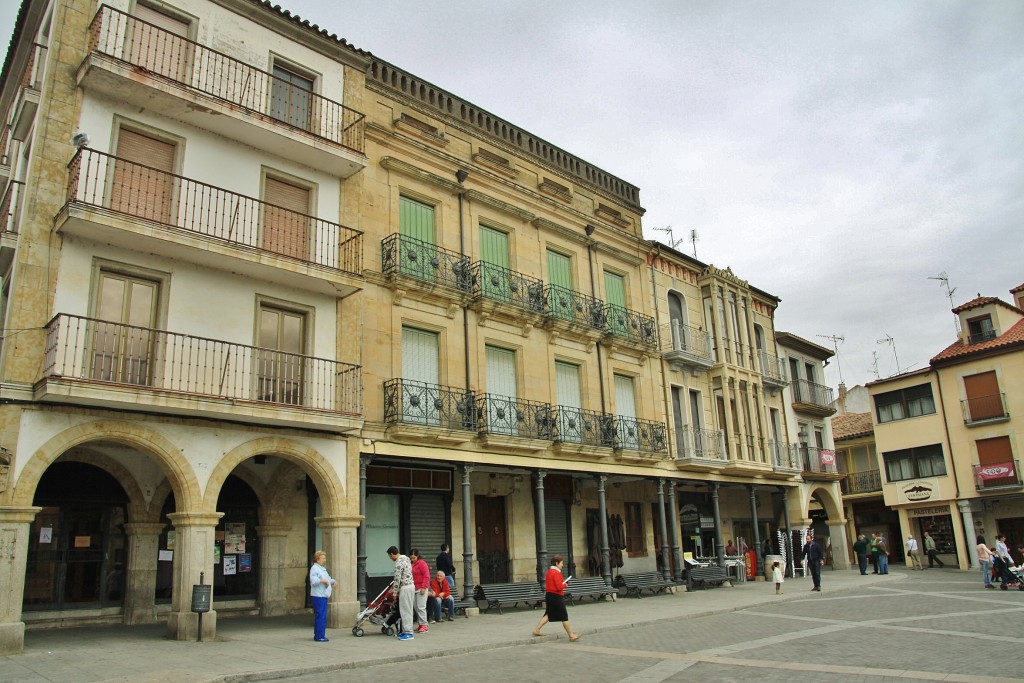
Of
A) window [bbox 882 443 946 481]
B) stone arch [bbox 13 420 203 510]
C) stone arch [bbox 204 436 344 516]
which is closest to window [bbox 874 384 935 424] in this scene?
window [bbox 882 443 946 481]

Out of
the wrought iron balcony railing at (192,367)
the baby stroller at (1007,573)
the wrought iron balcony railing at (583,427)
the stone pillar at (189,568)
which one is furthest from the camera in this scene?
the baby stroller at (1007,573)

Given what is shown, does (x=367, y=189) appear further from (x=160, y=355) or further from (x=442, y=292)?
(x=160, y=355)

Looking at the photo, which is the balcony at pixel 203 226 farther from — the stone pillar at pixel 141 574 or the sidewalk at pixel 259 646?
the sidewalk at pixel 259 646

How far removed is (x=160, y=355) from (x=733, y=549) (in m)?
22.4

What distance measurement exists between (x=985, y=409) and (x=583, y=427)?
75.7ft

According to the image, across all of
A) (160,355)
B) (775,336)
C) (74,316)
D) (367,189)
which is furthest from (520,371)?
(775,336)

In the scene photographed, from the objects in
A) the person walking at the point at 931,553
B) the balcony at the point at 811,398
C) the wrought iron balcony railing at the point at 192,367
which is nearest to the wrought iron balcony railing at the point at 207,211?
the wrought iron balcony railing at the point at 192,367

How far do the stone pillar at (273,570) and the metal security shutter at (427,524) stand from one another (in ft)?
10.6

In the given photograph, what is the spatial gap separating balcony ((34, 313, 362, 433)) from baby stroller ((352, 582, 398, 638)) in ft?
11.9

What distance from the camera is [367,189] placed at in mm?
19438

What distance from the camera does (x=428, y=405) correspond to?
19.0 metres

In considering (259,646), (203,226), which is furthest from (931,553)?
(203,226)

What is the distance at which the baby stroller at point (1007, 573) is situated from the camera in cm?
2262

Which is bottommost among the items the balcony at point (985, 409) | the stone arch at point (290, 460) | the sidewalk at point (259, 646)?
the sidewalk at point (259, 646)
